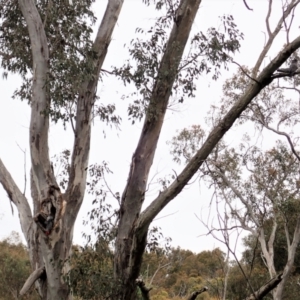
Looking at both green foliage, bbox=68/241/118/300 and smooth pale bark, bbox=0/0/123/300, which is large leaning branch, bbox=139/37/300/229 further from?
smooth pale bark, bbox=0/0/123/300

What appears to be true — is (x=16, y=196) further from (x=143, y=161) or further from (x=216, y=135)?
(x=216, y=135)

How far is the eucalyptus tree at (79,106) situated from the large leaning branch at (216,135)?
0.01m

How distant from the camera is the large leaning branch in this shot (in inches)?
105

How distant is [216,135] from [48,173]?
1.64m

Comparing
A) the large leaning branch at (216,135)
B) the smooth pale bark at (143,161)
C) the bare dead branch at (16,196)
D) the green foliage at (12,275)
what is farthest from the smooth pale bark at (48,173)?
the green foliage at (12,275)

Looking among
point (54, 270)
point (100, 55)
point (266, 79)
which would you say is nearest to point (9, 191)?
point (54, 270)

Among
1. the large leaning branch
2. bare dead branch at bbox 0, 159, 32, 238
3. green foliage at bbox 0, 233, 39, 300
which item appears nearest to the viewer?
the large leaning branch

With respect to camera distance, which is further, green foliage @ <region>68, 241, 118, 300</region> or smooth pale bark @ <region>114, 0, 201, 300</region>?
green foliage @ <region>68, 241, 118, 300</region>

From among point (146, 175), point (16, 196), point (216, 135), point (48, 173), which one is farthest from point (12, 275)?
point (216, 135)

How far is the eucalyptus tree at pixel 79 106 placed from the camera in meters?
3.83

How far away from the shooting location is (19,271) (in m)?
13.9

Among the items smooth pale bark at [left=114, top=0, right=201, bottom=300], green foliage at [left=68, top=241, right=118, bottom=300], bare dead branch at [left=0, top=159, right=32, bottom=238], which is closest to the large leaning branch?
smooth pale bark at [left=114, top=0, right=201, bottom=300]

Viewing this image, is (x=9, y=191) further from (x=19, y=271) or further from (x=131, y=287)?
(x=19, y=271)

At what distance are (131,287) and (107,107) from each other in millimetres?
2363
